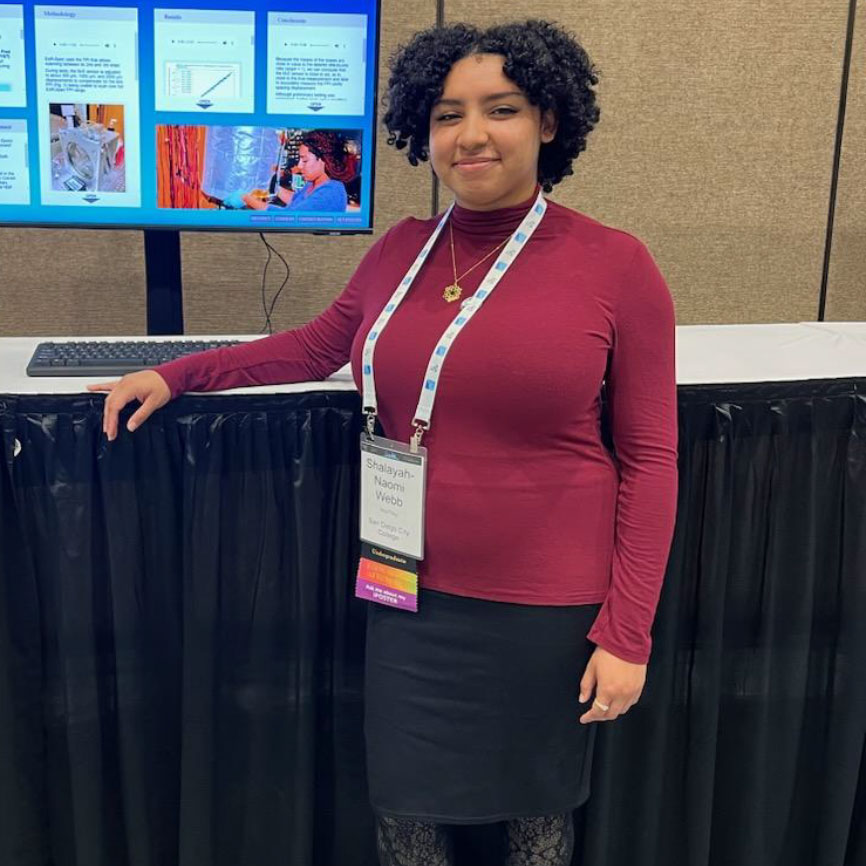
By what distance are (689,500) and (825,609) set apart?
0.30 metres

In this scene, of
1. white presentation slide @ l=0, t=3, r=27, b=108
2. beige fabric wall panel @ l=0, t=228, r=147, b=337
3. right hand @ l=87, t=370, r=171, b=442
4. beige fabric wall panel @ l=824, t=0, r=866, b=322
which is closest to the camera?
right hand @ l=87, t=370, r=171, b=442

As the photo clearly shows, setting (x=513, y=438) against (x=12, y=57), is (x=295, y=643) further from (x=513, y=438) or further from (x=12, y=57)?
(x=12, y=57)

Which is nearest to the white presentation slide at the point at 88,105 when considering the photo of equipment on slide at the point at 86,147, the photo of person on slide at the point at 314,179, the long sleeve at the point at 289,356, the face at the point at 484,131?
the photo of equipment on slide at the point at 86,147

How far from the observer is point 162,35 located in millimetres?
1380

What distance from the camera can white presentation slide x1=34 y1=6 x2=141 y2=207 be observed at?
1.36m

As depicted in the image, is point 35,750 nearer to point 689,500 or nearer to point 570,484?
point 570,484

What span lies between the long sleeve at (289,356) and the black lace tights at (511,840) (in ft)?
1.84

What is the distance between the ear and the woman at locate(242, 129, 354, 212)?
531 mm

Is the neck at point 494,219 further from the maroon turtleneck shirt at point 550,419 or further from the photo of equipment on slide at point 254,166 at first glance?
the photo of equipment on slide at point 254,166

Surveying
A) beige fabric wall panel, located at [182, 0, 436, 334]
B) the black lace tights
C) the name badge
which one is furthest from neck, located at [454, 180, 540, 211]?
beige fabric wall panel, located at [182, 0, 436, 334]

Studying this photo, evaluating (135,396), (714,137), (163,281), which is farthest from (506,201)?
(714,137)

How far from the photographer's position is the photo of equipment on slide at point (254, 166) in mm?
1428

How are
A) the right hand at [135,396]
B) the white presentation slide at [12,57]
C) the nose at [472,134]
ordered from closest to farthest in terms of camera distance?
the nose at [472,134] < the right hand at [135,396] < the white presentation slide at [12,57]

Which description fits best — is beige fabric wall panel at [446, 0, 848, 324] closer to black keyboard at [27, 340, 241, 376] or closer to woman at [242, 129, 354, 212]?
woman at [242, 129, 354, 212]
